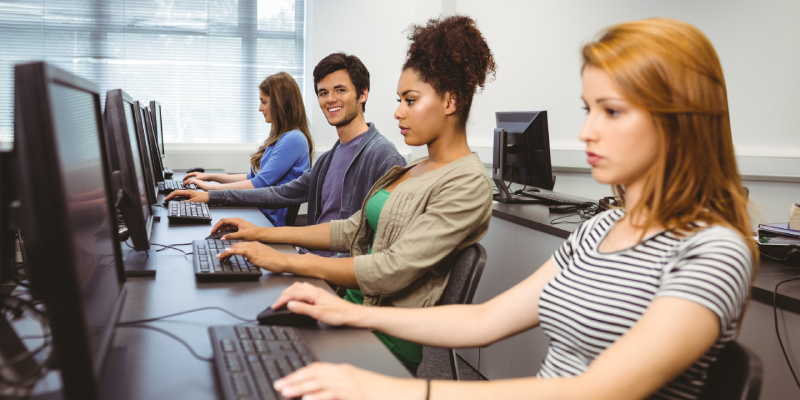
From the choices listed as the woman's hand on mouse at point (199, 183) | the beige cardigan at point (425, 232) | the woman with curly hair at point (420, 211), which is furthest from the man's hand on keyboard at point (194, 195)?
the beige cardigan at point (425, 232)

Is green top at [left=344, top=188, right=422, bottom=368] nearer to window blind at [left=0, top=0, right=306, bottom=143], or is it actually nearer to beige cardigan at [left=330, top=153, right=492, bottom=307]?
beige cardigan at [left=330, top=153, right=492, bottom=307]

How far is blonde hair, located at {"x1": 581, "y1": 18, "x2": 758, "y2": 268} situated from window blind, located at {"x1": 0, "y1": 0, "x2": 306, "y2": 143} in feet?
14.2

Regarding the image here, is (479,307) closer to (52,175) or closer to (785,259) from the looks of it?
(52,175)

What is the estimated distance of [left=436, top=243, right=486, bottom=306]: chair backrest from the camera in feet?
4.00

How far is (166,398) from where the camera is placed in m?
0.72

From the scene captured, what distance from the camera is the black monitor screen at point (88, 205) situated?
62cm

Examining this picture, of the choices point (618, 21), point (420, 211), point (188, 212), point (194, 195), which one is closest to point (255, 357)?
point (420, 211)

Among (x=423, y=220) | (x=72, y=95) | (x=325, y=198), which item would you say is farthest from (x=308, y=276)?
(x=325, y=198)

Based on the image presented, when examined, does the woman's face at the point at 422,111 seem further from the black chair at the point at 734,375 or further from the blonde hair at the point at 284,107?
the blonde hair at the point at 284,107

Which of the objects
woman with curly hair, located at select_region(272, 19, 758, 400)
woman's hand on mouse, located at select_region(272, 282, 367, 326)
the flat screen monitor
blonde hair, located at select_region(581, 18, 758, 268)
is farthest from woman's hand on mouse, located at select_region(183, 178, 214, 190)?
blonde hair, located at select_region(581, 18, 758, 268)

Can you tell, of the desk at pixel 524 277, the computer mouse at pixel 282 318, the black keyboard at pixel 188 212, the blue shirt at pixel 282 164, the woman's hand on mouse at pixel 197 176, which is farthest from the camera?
the woman's hand on mouse at pixel 197 176

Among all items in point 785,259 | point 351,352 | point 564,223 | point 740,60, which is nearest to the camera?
point 351,352

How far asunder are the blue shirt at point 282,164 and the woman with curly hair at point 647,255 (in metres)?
2.33

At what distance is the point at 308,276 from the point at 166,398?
0.60 metres
